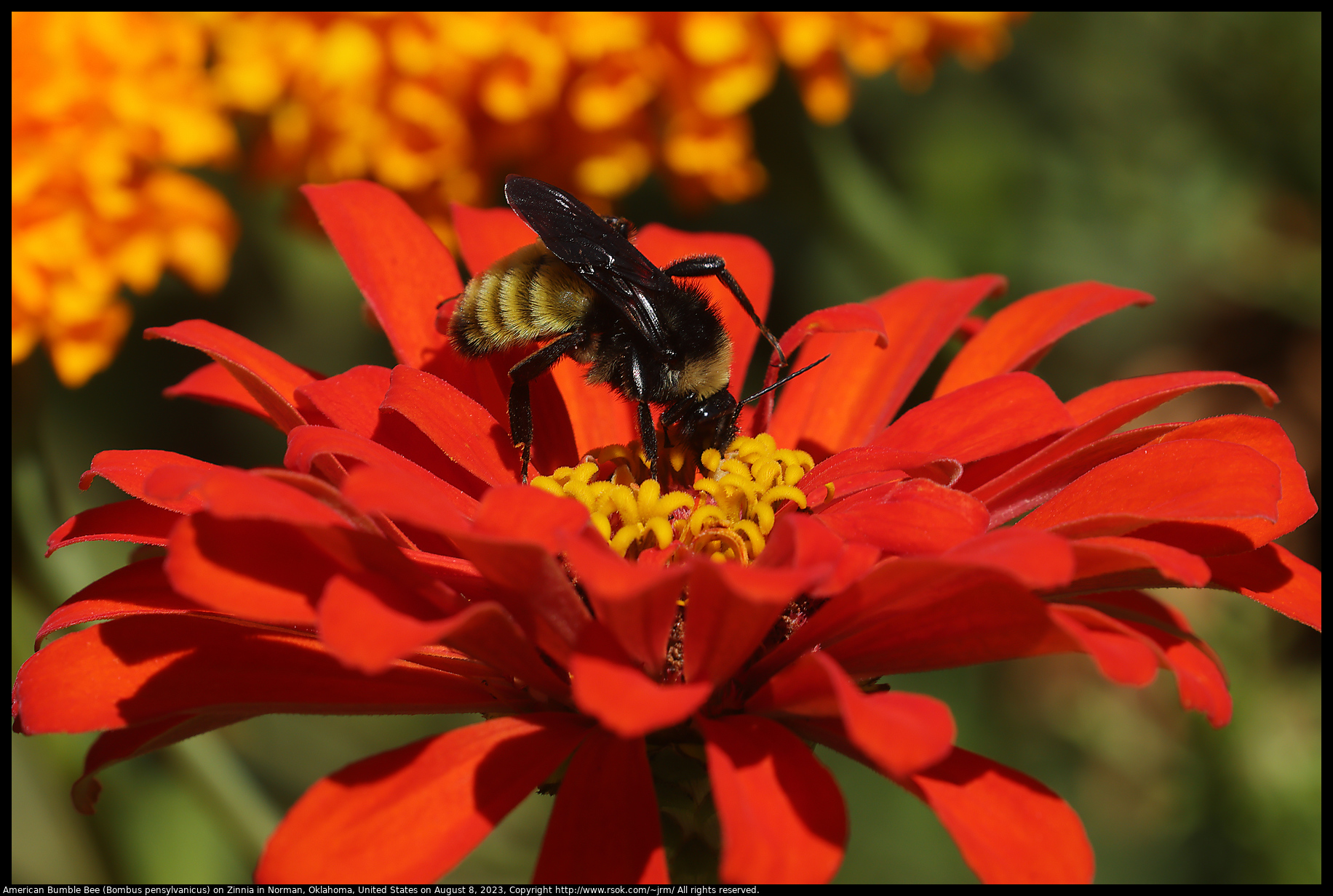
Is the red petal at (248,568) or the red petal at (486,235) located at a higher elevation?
the red petal at (486,235)

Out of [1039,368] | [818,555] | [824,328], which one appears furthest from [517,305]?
[1039,368]

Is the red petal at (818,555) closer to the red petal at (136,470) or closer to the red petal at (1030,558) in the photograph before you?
the red petal at (1030,558)

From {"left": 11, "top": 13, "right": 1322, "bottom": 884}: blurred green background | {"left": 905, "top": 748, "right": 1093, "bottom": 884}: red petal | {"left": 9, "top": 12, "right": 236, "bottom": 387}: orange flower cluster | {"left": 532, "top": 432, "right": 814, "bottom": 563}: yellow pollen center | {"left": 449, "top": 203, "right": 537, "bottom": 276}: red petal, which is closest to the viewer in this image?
{"left": 905, "top": 748, "right": 1093, "bottom": 884}: red petal

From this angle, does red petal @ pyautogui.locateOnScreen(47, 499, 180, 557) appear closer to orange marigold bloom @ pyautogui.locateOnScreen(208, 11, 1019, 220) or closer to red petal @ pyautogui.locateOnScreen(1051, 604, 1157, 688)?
red petal @ pyautogui.locateOnScreen(1051, 604, 1157, 688)

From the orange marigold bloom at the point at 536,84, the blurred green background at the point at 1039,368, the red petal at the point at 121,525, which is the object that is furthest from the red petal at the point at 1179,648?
the orange marigold bloom at the point at 536,84

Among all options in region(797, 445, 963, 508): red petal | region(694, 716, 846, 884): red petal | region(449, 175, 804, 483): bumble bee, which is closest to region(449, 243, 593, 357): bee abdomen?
region(449, 175, 804, 483): bumble bee

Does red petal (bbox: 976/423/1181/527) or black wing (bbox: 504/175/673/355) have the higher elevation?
black wing (bbox: 504/175/673/355)
